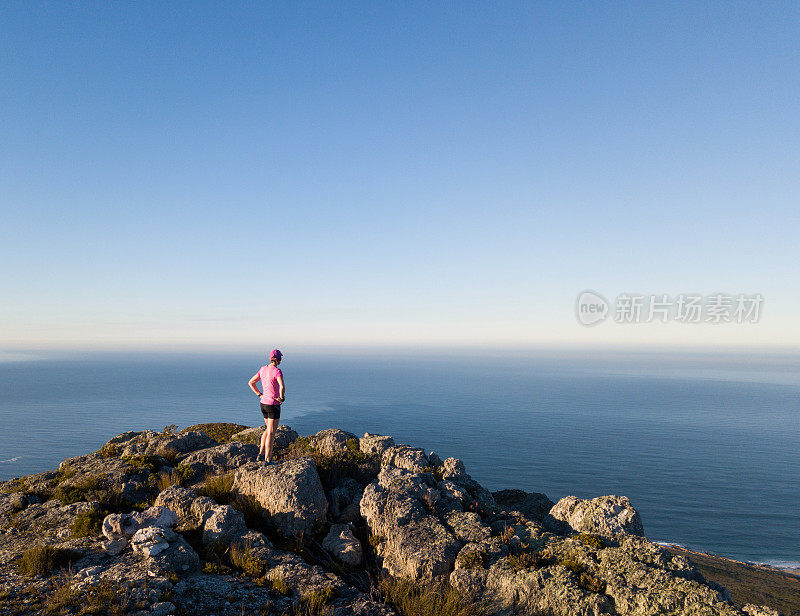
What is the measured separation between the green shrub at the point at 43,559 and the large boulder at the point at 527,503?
15.3 m

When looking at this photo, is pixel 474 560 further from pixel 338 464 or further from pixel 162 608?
pixel 162 608

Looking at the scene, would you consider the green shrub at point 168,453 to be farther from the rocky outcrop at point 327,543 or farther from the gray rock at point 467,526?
the gray rock at point 467,526

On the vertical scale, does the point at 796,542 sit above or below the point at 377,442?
below

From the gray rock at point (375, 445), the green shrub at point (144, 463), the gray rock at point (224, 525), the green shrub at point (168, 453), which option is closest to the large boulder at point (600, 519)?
the gray rock at point (375, 445)

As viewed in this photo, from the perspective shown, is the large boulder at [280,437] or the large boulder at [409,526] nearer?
the large boulder at [409,526]

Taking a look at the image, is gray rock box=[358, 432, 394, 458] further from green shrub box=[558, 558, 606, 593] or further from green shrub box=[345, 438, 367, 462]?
green shrub box=[558, 558, 606, 593]

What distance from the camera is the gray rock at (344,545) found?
11375mm

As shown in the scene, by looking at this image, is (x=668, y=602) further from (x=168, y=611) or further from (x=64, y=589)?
(x=64, y=589)

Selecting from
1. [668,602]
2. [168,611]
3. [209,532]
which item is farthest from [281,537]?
[668,602]

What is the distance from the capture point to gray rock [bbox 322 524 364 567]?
1138 centimetres

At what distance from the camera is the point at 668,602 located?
356 inches

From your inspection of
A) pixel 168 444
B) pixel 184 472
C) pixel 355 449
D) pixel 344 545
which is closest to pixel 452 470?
pixel 355 449

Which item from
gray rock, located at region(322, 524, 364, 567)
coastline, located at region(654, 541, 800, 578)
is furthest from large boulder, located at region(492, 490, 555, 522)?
coastline, located at region(654, 541, 800, 578)

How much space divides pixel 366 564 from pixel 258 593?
3.43 meters
